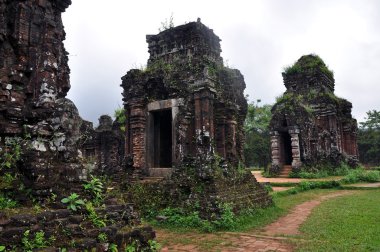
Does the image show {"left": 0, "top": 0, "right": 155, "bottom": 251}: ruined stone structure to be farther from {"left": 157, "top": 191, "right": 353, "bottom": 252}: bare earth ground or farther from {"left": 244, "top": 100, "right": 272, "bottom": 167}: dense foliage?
{"left": 244, "top": 100, "right": 272, "bottom": 167}: dense foliage

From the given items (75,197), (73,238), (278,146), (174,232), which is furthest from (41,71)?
(278,146)

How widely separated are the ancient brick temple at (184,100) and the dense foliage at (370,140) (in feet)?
127

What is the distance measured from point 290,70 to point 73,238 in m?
25.3

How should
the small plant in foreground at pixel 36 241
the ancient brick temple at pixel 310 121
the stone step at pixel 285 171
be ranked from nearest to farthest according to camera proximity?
the small plant in foreground at pixel 36 241 → the stone step at pixel 285 171 → the ancient brick temple at pixel 310 121

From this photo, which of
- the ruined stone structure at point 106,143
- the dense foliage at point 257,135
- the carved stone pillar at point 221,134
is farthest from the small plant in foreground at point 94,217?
the dense foliage at point 257,135

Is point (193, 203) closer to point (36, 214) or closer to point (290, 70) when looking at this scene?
point (36, 214)

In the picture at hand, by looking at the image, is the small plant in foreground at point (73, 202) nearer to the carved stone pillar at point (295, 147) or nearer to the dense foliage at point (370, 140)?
the carved stone pillar at point (295, 147)

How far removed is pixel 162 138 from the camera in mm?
12766

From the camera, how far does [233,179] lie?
9.85 meters

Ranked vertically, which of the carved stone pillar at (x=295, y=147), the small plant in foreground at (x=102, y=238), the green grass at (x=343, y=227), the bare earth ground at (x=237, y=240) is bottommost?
the bare earth ground at (x=237, y=240)

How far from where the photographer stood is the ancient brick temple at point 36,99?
4.71 metres

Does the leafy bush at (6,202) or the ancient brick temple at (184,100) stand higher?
the ancient brick temple at (184,100)

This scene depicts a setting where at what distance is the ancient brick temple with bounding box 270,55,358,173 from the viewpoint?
22.8m

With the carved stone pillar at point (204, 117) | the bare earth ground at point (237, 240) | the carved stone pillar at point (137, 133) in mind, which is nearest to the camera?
the bare earth ground at point (237, 240)
